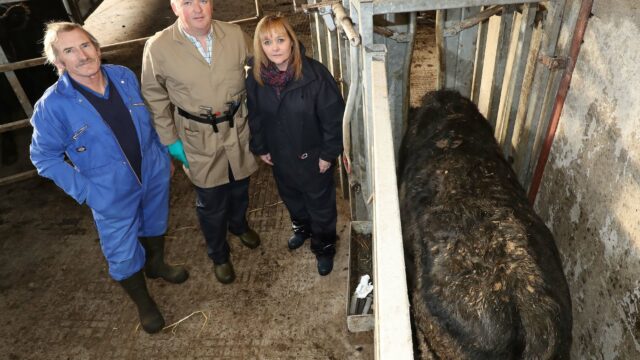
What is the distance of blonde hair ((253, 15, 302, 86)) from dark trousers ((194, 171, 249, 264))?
0.89 m

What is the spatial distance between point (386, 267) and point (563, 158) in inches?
75.6

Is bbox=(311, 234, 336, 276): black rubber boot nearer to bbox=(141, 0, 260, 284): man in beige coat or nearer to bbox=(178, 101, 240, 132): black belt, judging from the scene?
A: bbox=(141, 0, 260, 284): man in beige coat

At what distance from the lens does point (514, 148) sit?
3.38 m

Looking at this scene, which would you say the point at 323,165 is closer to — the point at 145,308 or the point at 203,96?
the point at 203,96


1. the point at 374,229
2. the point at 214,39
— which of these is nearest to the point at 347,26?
the point at 214,39

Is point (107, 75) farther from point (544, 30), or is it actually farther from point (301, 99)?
point (544, 30)

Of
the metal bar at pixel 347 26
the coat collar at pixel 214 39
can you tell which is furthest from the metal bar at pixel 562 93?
the coat collar at pixel 214 39

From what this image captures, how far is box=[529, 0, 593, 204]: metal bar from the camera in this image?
7.82 feet

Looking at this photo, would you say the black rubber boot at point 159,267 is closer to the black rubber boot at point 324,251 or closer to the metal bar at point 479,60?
the black rubber boot at point 324,251

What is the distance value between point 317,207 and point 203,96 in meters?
1.16

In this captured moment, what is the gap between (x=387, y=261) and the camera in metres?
1.31

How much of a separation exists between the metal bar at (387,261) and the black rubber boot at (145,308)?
7.20 ft

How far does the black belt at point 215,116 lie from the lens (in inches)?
114

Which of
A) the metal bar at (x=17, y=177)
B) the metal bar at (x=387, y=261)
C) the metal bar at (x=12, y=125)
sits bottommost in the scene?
the metal bar at (x=17, y=177)
